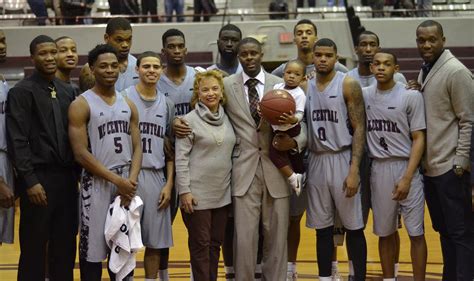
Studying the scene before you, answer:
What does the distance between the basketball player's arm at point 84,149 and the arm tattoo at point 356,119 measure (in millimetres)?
1519

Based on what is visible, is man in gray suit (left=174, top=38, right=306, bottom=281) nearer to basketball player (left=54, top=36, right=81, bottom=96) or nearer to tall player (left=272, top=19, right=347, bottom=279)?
tall player (left=272, top=19, right=347, bottom=279)

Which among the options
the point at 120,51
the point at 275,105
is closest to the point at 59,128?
the point at 120,51

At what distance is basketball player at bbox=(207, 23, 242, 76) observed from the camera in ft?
21.1

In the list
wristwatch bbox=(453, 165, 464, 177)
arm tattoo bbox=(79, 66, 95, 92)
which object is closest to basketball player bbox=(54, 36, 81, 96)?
arm tattoo bbox=(79, 66, 95, 92)

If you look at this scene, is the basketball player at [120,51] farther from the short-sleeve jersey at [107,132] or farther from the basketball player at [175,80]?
the short-sleeve jersey at [107,132]

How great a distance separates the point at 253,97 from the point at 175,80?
26.9 inches

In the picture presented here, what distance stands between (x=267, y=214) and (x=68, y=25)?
30.0ft

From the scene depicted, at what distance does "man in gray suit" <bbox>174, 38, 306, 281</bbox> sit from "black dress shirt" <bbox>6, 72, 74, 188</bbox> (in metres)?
1.11

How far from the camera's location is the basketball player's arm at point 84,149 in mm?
5531

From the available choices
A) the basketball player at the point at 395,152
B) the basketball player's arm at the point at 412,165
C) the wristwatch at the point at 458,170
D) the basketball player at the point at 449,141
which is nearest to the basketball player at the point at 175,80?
the basketball player at the point at 395,152

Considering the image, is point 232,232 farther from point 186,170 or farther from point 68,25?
point 68,25

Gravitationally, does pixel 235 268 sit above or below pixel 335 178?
below

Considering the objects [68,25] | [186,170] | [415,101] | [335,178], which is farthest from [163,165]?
[68,25]

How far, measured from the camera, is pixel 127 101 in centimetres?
577
